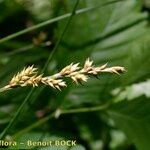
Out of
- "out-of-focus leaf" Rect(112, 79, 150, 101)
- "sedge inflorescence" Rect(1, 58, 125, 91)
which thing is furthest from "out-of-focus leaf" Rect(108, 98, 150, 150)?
"sedge inflorescence" Rect(1, 58, 125, 91)

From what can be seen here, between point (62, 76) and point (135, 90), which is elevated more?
point (135, 90)

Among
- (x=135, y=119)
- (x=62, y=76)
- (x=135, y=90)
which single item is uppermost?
(x=135, y=90)

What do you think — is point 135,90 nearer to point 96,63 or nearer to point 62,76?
point 96,63

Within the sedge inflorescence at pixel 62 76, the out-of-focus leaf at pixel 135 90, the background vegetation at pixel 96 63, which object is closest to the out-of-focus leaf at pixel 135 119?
the background vegetation at pixel 96 63

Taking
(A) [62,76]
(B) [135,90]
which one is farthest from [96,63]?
(A) [62,76]

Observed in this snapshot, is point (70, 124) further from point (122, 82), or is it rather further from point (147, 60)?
point (147, 60)

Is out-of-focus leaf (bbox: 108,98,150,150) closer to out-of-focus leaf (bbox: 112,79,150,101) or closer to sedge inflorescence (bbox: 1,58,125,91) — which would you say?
→ out-of-focus leaf (bbox: 112,79,150,101)

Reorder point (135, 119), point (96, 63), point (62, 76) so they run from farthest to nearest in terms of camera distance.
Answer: point (96, 63) < point (135, 119) < point (62, 76)

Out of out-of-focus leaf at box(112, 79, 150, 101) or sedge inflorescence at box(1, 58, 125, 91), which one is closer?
sedge inflorescence at box(1, 58, 125, 91)

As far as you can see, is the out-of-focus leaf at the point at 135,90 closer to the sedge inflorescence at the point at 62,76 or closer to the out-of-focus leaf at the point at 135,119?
the out-of-focus leaf at the point at 135,119
